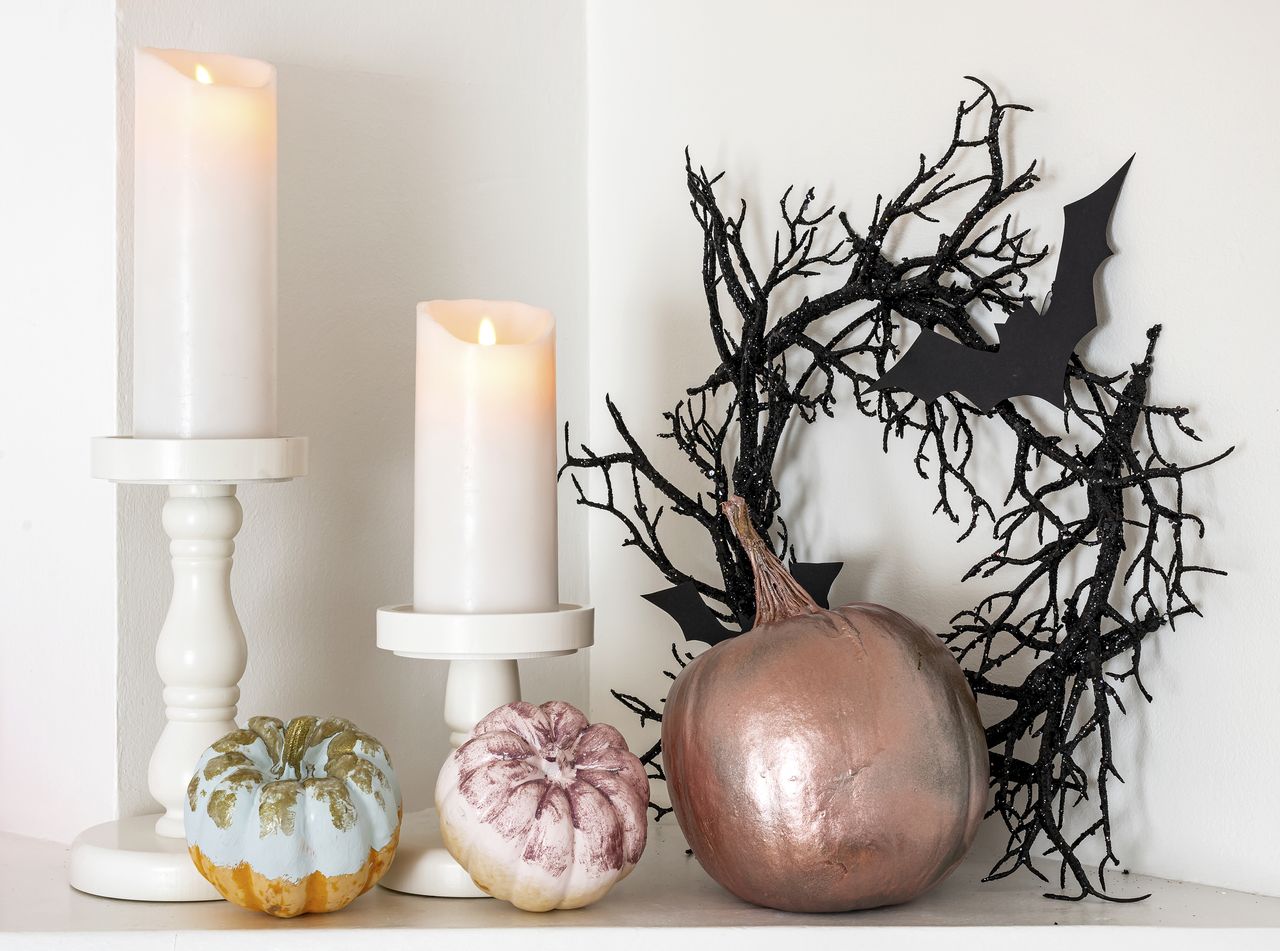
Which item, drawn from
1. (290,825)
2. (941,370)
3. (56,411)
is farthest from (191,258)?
(941,370)

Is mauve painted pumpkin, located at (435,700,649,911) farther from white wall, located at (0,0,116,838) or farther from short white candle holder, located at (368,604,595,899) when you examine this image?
white wall, located at (0,0,116,838)

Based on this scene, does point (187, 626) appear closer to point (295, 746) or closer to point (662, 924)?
point (295, 746)

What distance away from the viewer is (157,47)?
79 cm

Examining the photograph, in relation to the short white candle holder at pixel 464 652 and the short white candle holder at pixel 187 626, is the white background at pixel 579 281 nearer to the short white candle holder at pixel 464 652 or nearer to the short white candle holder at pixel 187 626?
the short white candle holder at pixel 187 626

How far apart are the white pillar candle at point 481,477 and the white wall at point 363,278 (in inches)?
6.6

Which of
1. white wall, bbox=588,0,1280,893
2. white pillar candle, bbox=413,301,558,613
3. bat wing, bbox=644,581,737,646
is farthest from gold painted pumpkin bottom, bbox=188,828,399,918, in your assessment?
white wall, bbox=588,0,1280,893

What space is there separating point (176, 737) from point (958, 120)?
566mm

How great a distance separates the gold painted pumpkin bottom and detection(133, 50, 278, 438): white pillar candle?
229 millimetres

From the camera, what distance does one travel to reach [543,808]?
0.64 m

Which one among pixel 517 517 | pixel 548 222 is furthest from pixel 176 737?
pixel 548 222

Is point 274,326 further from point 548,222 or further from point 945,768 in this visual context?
point 945,768

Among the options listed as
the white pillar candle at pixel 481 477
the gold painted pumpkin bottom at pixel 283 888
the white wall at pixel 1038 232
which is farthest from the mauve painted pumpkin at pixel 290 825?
the white wall at pixel 1038 232

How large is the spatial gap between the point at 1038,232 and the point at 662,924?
1.45 feet

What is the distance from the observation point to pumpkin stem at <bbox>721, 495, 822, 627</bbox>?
0.70 m
